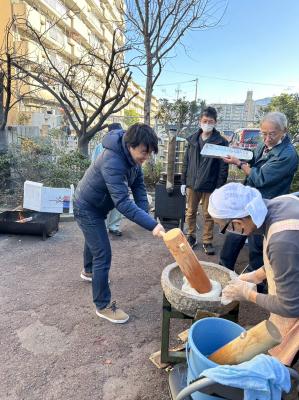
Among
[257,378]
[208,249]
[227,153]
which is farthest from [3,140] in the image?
[257,378]

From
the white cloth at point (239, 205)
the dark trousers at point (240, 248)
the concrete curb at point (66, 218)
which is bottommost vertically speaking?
the concrete curb at point (66, 218)

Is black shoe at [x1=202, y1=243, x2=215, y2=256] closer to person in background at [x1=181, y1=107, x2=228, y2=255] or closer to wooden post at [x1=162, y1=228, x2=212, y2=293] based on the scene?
person in background at [x1=181, y1=107, x2=228, y2=255]

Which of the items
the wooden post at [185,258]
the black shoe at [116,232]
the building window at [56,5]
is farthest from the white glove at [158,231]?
the building window at [56,5]

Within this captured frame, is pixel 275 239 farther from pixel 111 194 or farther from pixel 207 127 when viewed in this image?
pixel 207 127

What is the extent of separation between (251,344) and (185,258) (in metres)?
0.73

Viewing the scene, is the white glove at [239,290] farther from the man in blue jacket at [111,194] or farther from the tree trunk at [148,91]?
the tree trunk at [148,91]

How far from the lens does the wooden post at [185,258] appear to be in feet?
6.89

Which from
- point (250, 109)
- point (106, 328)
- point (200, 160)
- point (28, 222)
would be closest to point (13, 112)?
point (250, 109)

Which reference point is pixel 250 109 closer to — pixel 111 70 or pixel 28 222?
pixel 111 70

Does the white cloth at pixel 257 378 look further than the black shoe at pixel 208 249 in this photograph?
No

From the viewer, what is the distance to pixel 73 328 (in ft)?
9.25

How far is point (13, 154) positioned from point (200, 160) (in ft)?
13.5

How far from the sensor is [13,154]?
6.42 meters

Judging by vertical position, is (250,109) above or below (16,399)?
above
